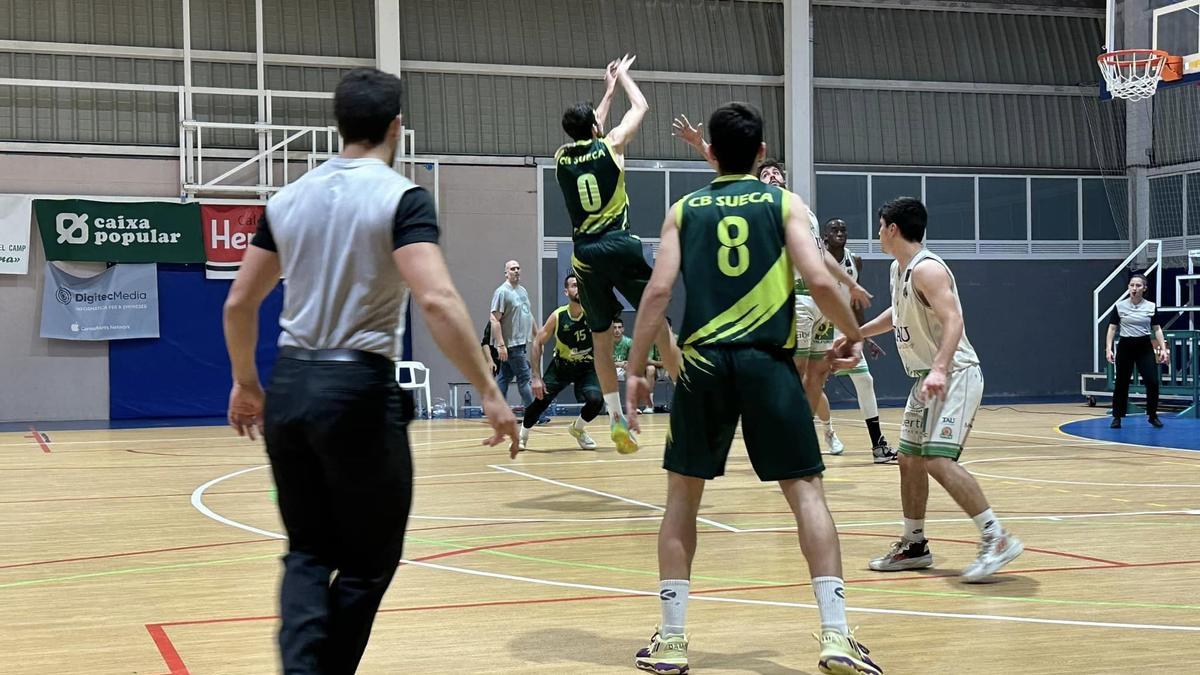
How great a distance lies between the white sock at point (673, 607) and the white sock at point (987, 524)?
225 cm

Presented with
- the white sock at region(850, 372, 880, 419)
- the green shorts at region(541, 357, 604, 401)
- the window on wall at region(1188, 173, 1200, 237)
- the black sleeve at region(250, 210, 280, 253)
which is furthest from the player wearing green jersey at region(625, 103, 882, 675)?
the window on wall at region(1188, 173, 1200, 237)

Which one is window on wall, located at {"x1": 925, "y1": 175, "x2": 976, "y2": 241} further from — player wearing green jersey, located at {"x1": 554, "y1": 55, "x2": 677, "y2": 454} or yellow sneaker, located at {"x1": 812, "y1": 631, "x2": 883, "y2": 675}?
yellow sneaker, located at {"x1": 812, "y1": 631, "x2": 883, "y2": 675}

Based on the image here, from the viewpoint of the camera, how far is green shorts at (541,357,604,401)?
45.2 feet

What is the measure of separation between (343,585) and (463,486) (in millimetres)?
7242

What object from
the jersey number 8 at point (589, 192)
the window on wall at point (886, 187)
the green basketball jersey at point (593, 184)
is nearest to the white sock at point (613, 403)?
the green basketball jersey at point (593, 184)

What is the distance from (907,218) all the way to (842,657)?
8.65 feet

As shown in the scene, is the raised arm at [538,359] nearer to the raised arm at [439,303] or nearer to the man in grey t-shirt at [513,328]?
the man in grey t-shirt at [513,328]

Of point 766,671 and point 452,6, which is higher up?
point 452,6

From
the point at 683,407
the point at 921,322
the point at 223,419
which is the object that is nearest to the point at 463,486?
the point at 921,322

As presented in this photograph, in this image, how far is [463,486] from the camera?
35.1ft

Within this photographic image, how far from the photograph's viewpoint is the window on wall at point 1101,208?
1033 inches

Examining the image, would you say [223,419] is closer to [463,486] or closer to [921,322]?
[463,486]

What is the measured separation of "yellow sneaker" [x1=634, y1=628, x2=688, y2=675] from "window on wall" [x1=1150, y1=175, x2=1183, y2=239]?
23.8 meters

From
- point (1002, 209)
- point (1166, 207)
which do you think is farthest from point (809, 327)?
point (1166, 207)
